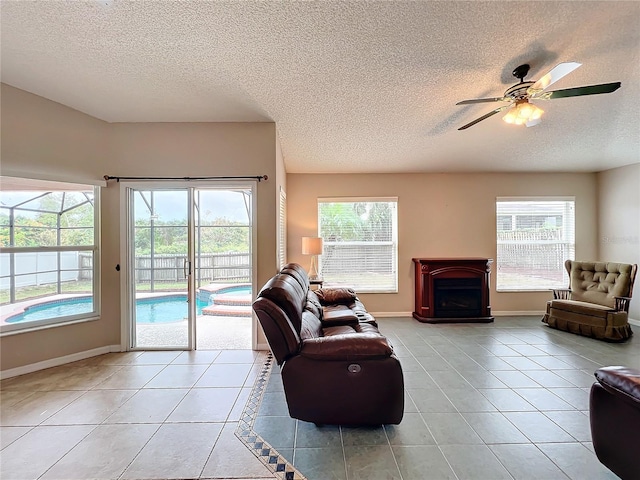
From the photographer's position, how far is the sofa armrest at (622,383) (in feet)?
4.79

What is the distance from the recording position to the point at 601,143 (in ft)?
12.9

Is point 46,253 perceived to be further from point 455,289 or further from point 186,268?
point 455,289

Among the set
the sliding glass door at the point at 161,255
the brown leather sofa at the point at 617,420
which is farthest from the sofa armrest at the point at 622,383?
the sliding glass door at the point at 161,255

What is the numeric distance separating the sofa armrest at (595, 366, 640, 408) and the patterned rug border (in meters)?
1.76

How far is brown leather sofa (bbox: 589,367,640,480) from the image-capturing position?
1457 mm

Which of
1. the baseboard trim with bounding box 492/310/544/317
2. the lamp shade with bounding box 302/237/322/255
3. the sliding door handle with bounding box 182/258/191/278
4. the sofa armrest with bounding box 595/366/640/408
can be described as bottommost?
the baseboard trim with bounding box 492/310/544/317

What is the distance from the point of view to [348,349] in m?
1.94

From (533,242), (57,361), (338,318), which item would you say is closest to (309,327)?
(338,318)

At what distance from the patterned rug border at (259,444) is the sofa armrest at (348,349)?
0.61 metres

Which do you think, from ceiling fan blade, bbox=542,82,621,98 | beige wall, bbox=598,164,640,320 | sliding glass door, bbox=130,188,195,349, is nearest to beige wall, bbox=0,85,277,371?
sliding glass door, bbox=130,188,195,349

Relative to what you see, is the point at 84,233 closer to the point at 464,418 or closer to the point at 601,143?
the point at 464,418

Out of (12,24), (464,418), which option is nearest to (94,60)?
(12,24)

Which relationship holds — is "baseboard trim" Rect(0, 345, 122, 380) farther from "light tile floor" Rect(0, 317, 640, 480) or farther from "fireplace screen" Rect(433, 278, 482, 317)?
"fireplace screen" Rect(433, 278, 482, 317)

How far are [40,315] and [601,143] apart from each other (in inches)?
284
